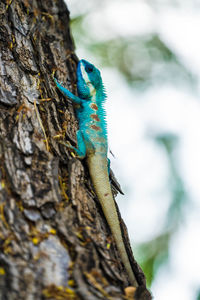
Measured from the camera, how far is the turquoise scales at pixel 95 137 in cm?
253

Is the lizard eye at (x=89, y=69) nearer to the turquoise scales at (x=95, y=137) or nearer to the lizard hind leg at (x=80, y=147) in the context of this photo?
the turquoise scales at (x=95, y=137)

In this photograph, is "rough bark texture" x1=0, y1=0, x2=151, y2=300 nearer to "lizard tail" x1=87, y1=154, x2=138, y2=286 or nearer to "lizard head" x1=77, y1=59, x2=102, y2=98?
"lizard tail" x1=87, y1=154, x2=138, y2=286

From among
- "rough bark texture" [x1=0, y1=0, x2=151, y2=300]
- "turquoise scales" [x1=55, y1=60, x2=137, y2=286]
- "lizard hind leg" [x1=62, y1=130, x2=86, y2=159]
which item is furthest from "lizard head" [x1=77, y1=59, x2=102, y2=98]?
"lizard hind leg" [x1=62, y1=130, x2=86, y2=159]

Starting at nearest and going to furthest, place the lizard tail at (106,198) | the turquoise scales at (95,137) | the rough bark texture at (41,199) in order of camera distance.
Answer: the rough bark texture at (41,199) < the lizard tail at (106,198) < the turquoise scales at (95,137)

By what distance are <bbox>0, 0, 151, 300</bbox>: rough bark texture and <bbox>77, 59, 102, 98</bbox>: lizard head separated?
0.74 meters

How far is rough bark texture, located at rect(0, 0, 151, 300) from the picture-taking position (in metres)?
1.78

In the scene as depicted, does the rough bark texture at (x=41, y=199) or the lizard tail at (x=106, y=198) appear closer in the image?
the rough bark texture at (x=41, y=199)

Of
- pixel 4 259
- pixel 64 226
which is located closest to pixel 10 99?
pixel 64 226

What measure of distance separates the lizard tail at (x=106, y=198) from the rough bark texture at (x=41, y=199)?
0.29 feet

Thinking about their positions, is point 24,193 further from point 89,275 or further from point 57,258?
point 89,275

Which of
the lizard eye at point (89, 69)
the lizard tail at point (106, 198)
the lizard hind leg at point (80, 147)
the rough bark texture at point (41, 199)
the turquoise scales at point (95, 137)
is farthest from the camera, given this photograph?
the lizard eye at point (89, 69)

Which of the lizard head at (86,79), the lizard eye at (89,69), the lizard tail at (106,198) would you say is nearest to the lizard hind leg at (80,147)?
the lizard tail at (106,198)

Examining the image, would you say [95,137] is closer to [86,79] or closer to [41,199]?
[86,79]

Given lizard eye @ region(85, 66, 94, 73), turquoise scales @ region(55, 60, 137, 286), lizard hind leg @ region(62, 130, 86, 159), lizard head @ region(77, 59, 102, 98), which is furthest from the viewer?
lizard eye @ region(85, 66, 94, 73)
